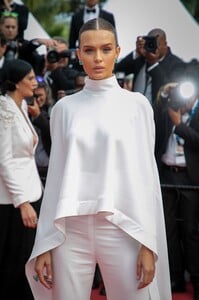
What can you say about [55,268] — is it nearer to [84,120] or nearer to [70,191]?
[70,191]

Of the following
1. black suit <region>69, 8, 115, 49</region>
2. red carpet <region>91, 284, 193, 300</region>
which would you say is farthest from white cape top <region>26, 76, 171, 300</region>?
black suit <region>69, 8, 115, 49</region>

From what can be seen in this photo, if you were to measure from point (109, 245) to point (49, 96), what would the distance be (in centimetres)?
280

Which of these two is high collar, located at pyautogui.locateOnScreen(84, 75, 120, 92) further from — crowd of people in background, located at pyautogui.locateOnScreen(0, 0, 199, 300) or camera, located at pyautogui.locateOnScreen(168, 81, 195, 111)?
camera, located at pyautogui.locateOnScreen(168, 81, 195, 111)

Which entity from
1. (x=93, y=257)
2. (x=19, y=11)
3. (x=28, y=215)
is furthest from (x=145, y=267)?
(x=19, y=11)

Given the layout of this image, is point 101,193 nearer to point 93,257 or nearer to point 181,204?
point 93,257

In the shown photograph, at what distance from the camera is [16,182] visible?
2.97 m

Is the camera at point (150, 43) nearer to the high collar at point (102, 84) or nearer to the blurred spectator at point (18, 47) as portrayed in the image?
the blurred spectator at point (18, 47)

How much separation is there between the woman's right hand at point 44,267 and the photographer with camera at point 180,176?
77.1 inches

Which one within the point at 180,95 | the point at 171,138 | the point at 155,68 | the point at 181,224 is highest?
the point at 155,68

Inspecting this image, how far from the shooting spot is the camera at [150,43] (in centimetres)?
453

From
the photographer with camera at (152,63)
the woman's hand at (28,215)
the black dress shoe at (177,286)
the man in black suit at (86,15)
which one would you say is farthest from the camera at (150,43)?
the woman's hand at (28,215)

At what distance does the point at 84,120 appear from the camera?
6.43ft

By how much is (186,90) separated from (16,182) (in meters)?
1.45

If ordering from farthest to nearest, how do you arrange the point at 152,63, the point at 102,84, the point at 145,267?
the point at 152,63, the point at 102,84, the point at 145,267
